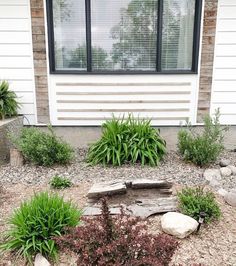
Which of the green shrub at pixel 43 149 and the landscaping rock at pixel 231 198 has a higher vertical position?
the green shrub at pixel 43 149

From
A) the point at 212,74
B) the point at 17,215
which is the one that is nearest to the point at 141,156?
the point at 212,74

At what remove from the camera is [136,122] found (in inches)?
168

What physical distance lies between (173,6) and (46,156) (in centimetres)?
297

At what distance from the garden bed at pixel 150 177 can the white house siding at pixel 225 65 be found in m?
0.77

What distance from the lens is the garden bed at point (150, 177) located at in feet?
7.07

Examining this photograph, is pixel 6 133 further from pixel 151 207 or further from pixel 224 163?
pixel 224 163

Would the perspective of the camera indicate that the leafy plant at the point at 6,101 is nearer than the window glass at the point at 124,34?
Yes

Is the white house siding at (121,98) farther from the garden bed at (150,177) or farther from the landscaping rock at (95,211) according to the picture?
the landscaping rock at (95,211)

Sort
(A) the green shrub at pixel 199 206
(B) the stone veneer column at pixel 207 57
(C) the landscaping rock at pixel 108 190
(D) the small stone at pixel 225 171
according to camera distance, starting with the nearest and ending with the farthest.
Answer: (A) the green shrub at pixel 199 206 → (C) the landscaping rock at pixel 108 190 → (D) the small stone at pixel 225 171 → (B) the stone veneer column at pixel 207 57

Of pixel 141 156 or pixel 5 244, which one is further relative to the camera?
pixel 141 156

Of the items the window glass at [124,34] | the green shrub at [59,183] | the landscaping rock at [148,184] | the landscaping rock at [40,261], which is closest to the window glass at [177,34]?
the window glass at [124,34]

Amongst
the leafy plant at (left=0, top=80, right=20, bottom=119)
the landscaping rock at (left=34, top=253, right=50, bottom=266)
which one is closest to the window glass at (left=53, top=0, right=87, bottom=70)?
the leafy plant at (left=0, top=80, right=20, bottom=119)

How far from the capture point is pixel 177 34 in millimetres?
4531

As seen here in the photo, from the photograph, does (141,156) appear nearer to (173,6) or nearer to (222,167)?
(222,167)
